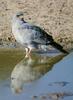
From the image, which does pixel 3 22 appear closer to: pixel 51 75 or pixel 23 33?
pixel 23 33

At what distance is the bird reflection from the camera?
941cm

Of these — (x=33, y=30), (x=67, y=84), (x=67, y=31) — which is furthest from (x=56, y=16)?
(x=67, y=84)

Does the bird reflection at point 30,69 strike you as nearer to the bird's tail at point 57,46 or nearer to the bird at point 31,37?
the bird's tail at point 57,46

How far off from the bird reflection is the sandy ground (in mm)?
1150

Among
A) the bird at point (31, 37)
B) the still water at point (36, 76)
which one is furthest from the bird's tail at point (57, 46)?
the still water at point (36, 76)

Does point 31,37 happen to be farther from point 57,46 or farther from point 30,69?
point 30,69

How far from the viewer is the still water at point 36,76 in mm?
8664

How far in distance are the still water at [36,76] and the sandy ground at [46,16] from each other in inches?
42.9

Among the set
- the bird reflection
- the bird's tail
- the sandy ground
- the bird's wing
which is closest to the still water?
the bird reflection

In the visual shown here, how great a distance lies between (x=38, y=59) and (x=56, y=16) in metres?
3.05

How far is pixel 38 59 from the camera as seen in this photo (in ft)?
36.0

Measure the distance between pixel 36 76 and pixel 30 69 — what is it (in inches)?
18.5

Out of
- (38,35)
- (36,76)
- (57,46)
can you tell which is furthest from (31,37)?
(36,76)

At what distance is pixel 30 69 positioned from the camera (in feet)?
33.6
